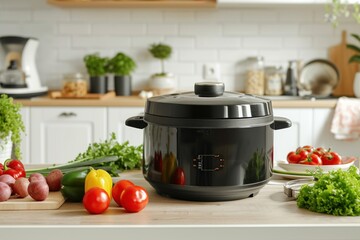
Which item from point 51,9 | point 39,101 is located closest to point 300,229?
point 39,101

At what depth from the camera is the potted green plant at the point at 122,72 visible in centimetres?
502

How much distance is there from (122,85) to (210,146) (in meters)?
3.18

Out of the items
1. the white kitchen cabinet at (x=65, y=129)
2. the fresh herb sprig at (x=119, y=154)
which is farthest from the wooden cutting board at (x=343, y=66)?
the fresh herb sprig at (x=119, y=154)

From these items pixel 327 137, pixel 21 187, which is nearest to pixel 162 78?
pixel 327 137

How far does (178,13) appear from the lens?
517cm

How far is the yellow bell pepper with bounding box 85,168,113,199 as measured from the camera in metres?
1.92

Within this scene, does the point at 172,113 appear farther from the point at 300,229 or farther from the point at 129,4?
the point at 129,4

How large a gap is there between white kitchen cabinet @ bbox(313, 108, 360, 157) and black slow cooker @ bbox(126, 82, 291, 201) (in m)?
2.64

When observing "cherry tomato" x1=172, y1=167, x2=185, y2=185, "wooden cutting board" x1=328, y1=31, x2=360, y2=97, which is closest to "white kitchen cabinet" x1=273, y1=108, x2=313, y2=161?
"wooden cutting board" x1=328, y1=31, x2=360, y2=97

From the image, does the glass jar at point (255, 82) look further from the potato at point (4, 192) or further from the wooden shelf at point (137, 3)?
the potato at point (4, 192)

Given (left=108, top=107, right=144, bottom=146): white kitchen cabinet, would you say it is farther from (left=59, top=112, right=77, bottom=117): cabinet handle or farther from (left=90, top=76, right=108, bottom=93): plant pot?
A: (left=90, top=76, right=108, bottom=93): plant pot

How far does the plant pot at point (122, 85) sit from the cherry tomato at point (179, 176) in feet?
10.2

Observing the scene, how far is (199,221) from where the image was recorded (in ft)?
5.70

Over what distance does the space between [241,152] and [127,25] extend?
3.41m
